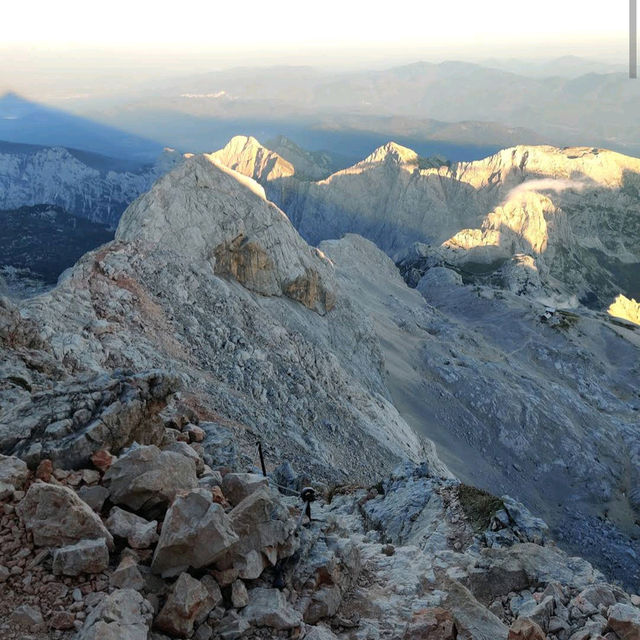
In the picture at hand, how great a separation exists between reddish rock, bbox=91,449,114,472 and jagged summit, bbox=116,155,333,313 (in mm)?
35205

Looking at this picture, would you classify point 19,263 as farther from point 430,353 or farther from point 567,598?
point 567,598

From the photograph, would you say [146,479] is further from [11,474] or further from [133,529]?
[11,474]

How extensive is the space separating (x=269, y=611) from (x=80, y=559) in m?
3.63

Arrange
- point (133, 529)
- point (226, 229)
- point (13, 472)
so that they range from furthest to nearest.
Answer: point (226, 229)
point (13, 472)
point (133, 529)

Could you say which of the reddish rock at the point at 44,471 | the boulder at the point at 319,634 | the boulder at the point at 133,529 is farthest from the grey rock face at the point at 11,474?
the boulder at the point at 319,634

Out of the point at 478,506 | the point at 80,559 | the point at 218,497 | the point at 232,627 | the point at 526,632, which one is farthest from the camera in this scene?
the point at 478,506

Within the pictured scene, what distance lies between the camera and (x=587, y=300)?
193m

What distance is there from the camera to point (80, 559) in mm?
10273

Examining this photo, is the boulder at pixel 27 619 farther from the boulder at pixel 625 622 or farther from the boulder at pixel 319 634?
the boulder at pixel 625 622

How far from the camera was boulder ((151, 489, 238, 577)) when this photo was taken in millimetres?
10703

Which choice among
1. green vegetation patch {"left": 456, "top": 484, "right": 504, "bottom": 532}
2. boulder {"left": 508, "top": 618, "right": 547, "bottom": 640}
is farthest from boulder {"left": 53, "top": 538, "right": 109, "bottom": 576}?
green vegetation patch {"left": 456, "top": 484, "right": 504, "bottom": 532}

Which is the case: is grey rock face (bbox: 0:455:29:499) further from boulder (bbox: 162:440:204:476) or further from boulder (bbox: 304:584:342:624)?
boulder (bbox: 304:584:342:624)

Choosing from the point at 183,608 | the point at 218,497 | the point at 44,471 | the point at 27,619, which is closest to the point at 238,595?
the point at 183,608

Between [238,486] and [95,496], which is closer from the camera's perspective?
[95,496]
